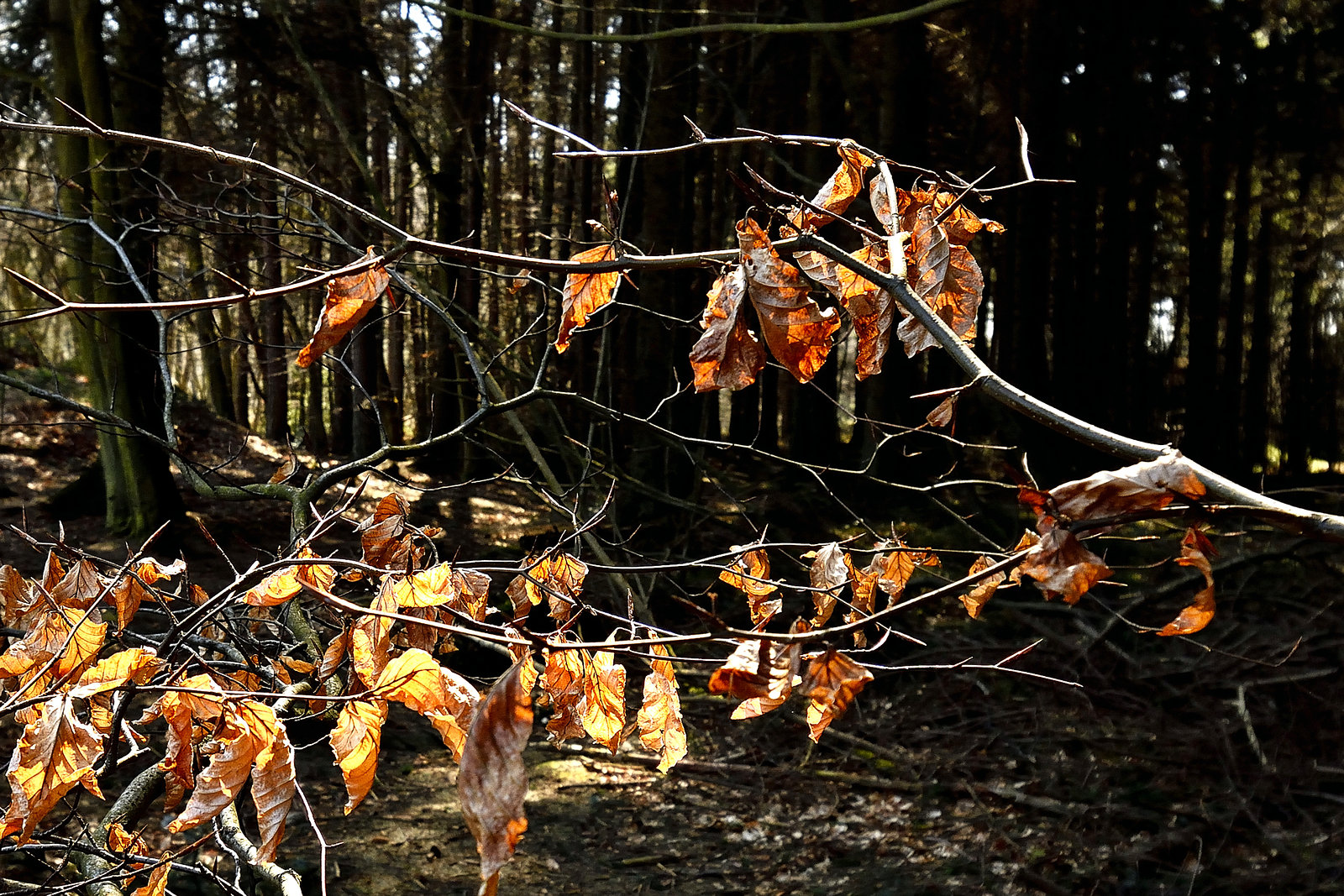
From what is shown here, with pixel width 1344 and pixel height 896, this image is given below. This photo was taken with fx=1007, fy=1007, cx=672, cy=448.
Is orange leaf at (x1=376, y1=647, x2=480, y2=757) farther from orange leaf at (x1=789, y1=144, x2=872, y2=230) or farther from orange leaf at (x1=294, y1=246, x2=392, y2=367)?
orange leaf at (x1=789, y1=144, x2=872, y2=230)

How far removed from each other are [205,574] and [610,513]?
419 cm

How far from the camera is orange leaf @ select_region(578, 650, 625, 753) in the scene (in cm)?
185

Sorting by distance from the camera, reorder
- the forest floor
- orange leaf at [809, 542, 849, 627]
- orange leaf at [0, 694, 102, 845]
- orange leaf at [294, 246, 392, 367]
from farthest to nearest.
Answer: the forest floor, orange leaf at [809, 542, 849, 627], orange leaf at [0, 694, 102, 845], orange leaf at [294, 246, 392, 367]

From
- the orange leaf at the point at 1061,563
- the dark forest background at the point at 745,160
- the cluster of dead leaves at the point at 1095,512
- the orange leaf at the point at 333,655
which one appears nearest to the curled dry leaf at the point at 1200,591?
the cluster of dead leaves at the point at 1095,512

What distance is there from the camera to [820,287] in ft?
5.50

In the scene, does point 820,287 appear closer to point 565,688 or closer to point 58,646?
point 565,688

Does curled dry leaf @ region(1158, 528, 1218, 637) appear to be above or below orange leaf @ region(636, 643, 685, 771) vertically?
above

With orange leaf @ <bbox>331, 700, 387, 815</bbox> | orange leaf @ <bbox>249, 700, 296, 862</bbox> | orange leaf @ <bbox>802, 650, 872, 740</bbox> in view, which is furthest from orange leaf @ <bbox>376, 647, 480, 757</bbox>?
orange leaf @ <bbox>802, 650, 872, 740</bbox>

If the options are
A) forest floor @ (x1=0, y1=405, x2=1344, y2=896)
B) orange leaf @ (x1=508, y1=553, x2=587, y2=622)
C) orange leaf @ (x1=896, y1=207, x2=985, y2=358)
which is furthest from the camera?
forest floor @ (x1=0, y1=405, x2=1344, y2=896)

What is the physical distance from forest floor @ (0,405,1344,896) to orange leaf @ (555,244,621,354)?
3.26 m

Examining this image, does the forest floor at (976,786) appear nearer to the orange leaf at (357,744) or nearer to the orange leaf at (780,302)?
the orange leaf at (357,744)

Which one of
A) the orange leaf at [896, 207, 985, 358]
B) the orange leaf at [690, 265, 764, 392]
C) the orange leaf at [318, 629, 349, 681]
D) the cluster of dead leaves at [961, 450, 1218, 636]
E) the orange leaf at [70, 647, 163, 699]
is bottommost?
the orange leaf at [318, 629, 349, 681]

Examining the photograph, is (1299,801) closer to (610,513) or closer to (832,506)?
(610,513)

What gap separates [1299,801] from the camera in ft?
16.2
